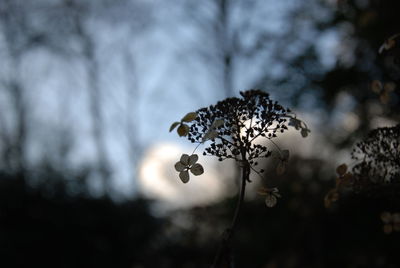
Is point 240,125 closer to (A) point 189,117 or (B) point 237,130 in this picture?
(B) point 237,130

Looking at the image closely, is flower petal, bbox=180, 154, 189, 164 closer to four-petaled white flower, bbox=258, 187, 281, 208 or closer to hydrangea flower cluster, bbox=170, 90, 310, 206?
hydrangea flower cluster, bbox=170, 90, 310, 206

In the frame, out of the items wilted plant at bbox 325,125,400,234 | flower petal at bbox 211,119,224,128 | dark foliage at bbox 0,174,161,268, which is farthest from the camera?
dark foliage at bbox 0,174,161,268

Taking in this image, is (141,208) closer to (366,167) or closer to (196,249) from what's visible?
(196,249)

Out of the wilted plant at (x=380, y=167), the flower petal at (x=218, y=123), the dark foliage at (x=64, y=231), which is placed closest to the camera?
the flower petal at (x=218, y=123)

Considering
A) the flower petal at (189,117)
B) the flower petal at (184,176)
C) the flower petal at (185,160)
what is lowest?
the flower petal at (184,176)

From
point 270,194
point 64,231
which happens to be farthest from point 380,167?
point 64,231

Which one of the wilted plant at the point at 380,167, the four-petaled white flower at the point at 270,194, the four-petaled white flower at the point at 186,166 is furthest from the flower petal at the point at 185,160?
the wilted plant at the point at 380,167

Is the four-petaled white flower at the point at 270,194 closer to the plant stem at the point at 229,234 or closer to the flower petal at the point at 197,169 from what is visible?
the plant stem at the point at 229,234

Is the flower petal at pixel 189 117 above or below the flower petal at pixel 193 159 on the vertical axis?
above

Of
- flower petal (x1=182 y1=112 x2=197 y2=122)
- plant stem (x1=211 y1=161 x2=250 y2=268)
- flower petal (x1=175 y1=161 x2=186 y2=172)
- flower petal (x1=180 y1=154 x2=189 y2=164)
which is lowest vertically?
plant stem (x1=211 y1=161 x2=250 y2=268)

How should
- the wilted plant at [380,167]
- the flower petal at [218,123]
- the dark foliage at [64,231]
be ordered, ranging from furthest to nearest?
the dark foliage at [64,231] < the wilted plant at [380,167] < the flower petal at [218,123]

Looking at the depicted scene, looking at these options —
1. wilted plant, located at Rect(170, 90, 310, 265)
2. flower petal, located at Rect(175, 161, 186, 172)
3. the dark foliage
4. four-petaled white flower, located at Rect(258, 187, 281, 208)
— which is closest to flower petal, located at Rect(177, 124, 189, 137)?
wilted plant, located at Rect(170, 90, 310, 265)
